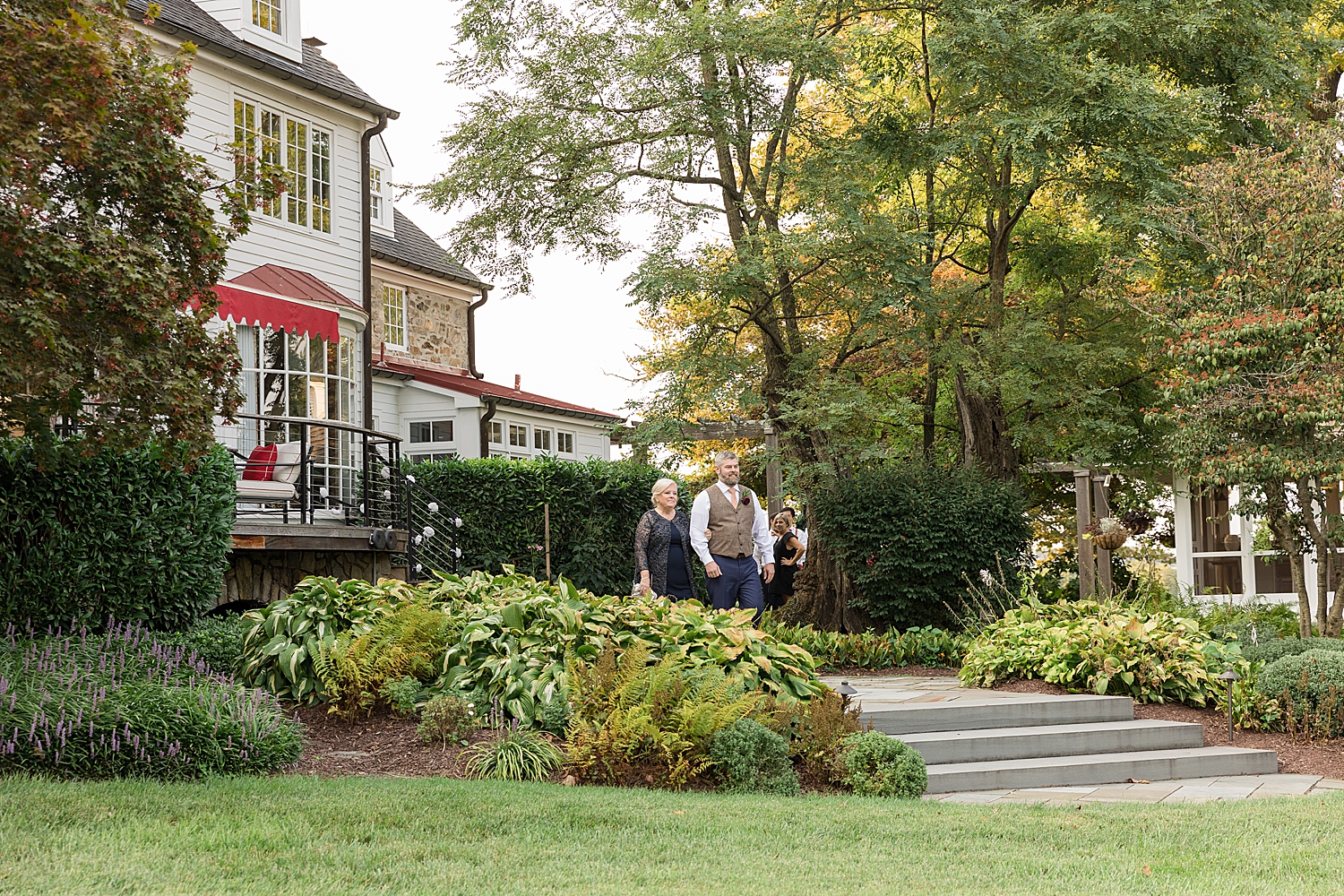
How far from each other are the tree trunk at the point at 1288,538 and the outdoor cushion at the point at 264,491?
365 inches

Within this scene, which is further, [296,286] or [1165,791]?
[296,286]

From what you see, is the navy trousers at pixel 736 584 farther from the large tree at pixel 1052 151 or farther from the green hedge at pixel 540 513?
the green hedge at pixel 540 513

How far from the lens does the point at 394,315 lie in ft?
73.7

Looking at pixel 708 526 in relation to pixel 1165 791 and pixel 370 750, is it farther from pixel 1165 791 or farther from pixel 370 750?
pixel 1165 791

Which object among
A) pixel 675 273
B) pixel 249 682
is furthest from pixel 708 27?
pixel 249 682

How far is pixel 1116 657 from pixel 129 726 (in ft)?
22.9

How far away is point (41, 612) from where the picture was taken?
8.38 meters

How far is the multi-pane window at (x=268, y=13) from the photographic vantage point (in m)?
16.2

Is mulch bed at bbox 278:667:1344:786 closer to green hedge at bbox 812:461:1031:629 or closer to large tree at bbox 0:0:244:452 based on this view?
large tree at bbox 0:0:244:452

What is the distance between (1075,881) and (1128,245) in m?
10.1

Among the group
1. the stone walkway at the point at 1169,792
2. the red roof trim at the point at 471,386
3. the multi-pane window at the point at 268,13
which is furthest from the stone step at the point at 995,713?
the red roof trim at the point at 471,386

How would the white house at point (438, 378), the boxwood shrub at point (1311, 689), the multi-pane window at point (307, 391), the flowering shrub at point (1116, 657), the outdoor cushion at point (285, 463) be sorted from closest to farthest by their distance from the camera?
1. the boxwood shrub at point (1311, 689)
2. the flowering shrub at point (1116, 657)
3. the outdoor cushion at point (285, 463)
4. the multi-pane window at point (307, 391)
5. the white house at point (438, 378)

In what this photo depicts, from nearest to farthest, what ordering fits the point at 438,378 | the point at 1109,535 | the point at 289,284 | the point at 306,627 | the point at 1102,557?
the point at 306,627, the point at 1109,535, the point at 1102,557, the point at 289,284, the point at 438,378

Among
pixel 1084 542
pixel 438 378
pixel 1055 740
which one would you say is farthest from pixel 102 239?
pixel 438 378
